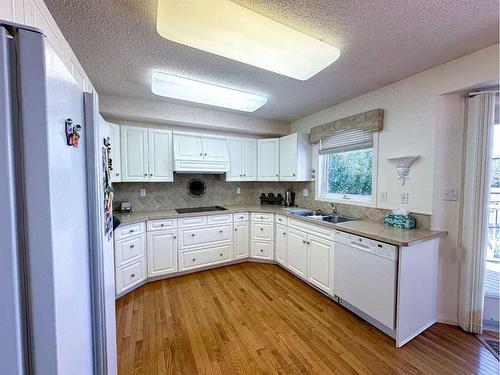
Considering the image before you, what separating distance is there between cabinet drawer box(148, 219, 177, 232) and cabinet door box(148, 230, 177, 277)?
6cm

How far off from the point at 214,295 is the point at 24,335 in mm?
2210

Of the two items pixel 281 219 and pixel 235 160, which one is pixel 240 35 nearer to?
pixel 235 160

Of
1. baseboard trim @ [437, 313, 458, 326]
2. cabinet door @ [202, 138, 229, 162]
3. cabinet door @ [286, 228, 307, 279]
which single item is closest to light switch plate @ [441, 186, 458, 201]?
baseboard trim @ [437, 313, 458, 326]

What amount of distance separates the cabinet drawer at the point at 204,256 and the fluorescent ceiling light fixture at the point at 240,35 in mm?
2510

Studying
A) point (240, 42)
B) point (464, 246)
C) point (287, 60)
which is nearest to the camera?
point (240, 42)

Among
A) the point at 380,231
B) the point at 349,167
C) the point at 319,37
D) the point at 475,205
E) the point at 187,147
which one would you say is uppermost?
the point at 319,37

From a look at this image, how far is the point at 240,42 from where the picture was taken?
145cm

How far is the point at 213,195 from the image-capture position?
12.3 feet

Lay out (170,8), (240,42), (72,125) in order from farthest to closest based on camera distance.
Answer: (240,42) → (170,8) → (72,125)

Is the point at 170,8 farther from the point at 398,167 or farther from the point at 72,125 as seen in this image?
the point at 398,167

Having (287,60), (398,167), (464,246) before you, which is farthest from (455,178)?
(287,60)

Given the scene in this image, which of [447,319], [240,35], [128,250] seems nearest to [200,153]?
[128,250]

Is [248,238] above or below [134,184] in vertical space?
below

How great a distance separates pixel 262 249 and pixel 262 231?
0.96 ft
